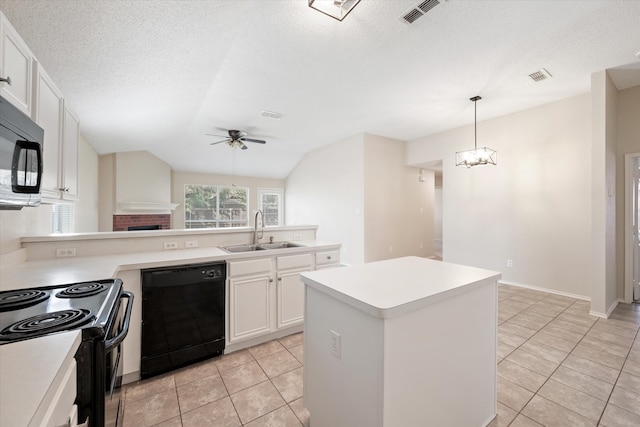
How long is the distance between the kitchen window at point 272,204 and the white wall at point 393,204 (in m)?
4.22

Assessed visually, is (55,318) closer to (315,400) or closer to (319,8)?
(315,400)

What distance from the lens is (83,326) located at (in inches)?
38.2

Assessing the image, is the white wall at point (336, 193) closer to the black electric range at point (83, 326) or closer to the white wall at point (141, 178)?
the white wall at point (141, 178)

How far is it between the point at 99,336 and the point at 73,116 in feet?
7.33

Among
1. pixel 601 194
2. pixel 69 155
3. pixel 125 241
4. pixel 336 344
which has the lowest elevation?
pixel 336 344

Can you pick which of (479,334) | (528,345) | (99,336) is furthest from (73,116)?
(528,345)

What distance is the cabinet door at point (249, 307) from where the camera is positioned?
2.35m

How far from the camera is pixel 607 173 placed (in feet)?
10.4

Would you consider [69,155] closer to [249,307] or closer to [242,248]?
[242,248]

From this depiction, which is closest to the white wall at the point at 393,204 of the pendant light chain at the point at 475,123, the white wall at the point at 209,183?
the pendant light chain at the point at 475,123

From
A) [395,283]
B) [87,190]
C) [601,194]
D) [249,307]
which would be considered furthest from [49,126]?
[601,194]

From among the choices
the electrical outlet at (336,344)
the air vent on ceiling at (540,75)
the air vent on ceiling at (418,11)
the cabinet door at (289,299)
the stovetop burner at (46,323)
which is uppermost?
the air vent on ceiling at (540,75)

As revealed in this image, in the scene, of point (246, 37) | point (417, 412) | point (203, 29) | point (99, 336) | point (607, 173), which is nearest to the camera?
point (99, 336)

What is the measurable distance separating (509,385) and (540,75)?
A: 11.4 feet
